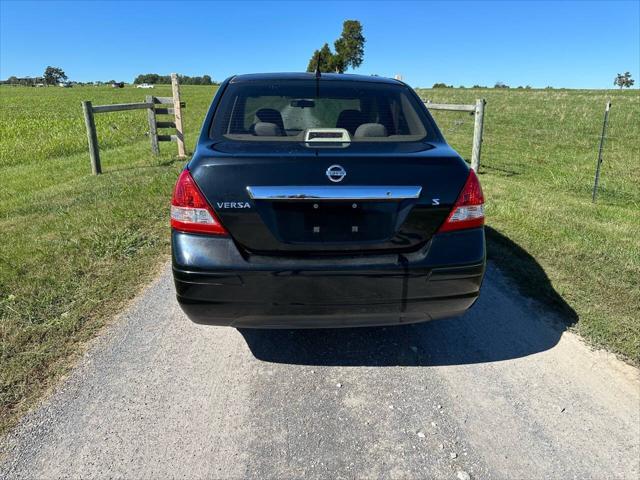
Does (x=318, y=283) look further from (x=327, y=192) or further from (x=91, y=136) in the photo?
(x=91, y=136)

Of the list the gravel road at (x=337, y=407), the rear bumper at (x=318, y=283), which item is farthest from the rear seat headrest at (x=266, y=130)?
the gravel road at (x=337, y=407)

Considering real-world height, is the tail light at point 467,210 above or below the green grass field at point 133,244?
above

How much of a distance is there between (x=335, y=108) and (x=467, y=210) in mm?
1362

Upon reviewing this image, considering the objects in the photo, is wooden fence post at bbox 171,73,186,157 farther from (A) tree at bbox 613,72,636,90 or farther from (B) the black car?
(A) tree at bbox 613,72,636,90

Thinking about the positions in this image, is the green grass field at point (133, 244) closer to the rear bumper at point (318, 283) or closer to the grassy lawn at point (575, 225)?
the grassy lawn at point (575, 225)

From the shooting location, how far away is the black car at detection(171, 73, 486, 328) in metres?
2.35

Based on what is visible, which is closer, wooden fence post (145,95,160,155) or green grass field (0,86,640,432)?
green grass field (0,86,640,432)

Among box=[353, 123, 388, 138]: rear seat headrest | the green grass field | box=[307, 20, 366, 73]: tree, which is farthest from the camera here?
box=[307, 20, 366, 73]: tree

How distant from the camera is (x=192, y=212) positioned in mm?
2418

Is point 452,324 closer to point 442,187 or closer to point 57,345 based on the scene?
point 442,187

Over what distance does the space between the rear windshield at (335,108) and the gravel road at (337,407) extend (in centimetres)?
142

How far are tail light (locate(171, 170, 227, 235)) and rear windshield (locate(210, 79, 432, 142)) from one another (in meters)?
0.64

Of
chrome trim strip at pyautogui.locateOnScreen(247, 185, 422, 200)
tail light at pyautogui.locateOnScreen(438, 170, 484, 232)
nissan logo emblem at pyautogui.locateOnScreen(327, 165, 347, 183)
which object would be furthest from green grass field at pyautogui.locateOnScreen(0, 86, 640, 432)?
nissan logo emblem at pyautogui.locateOnScreen(327, 165, 347, 183)

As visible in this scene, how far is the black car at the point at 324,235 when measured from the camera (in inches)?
92.6
